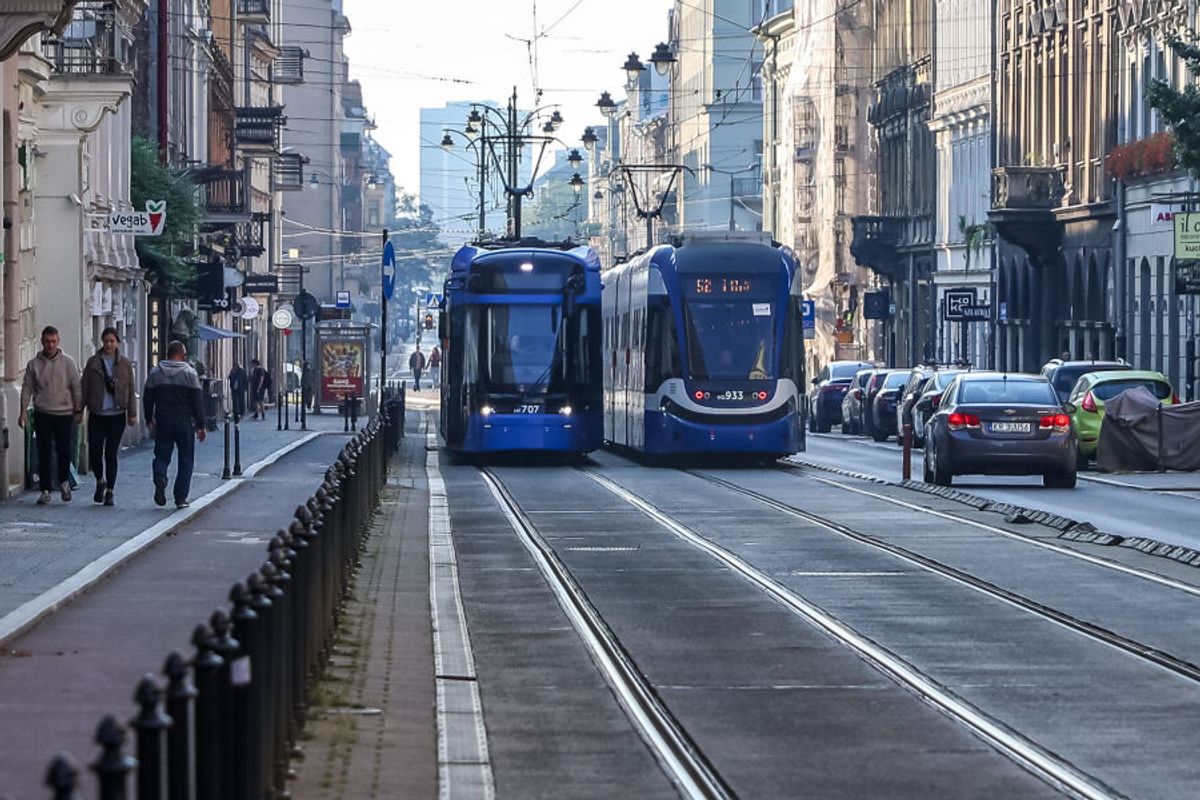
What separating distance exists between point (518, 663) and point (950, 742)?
11.7 ft

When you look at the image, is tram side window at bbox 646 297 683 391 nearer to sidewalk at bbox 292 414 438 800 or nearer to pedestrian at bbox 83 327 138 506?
pedestrian at bbox 83 327 138 506

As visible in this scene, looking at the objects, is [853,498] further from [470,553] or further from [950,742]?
[950,742]

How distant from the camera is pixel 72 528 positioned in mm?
23391

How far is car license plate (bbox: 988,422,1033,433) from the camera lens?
33781mm

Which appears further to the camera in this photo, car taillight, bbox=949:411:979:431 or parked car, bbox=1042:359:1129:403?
parked car, bbox=1042:359:1129:403

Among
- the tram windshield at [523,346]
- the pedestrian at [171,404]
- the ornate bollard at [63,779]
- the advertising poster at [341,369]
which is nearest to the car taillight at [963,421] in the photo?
the tram windshield at [523,346]

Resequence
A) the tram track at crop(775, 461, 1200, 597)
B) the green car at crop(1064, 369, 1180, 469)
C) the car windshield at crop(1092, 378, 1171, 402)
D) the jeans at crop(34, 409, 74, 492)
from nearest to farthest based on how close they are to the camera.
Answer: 1. the tram track at crop(775, 461, 1200, 597)
2. the jeans at crop(34, 409, 74, 492)
3. the green car at crop(1064, 369, 1180, 469)
4. the car windshield at crop(1092, 378, 1171, 402)

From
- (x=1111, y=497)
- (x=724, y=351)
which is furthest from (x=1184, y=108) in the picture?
(x=1111, y=497)

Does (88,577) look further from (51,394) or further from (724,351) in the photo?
(724,351)

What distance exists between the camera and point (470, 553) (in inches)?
888

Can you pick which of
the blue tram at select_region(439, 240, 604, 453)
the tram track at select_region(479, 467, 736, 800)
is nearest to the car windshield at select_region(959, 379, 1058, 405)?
the blue tram at select_region(439, 240, 604, 453)

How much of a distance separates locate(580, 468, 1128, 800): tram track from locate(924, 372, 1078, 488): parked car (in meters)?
12.2

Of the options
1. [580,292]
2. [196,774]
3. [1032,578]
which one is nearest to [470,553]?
[1032,578]

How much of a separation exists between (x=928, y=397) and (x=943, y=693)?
105 feet
